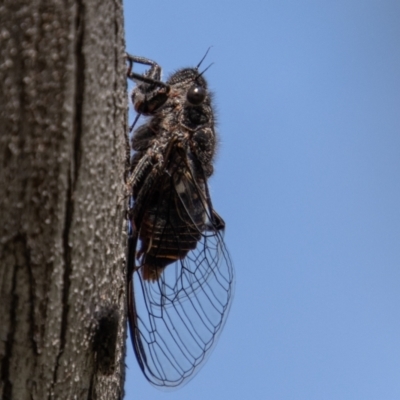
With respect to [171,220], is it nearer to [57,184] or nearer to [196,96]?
[196,96]

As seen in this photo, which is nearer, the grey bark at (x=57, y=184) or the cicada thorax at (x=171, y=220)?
the grey bark at (x=57, y=184)

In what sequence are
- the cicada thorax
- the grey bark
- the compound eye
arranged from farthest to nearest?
1. the compound eye
2. the cicada thorax
3. the grey bark

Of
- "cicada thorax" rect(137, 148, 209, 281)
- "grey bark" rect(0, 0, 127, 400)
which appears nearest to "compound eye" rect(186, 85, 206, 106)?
"cicada thorax" rect(137, 148, 209, 281)

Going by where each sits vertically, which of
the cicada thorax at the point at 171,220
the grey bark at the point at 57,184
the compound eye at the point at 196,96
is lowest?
the grey bark at the point at 57,184

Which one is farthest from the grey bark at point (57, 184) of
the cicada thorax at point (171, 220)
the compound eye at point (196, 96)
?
the compound eye at point (196, 96)

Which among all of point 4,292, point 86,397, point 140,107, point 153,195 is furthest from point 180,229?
point 4,292

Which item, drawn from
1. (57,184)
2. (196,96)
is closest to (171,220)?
(196,96)

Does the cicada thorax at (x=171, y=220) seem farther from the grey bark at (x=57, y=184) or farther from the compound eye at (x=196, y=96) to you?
the grey bark at (x=57, y=184)

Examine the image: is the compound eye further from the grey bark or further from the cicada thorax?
the grey bark
